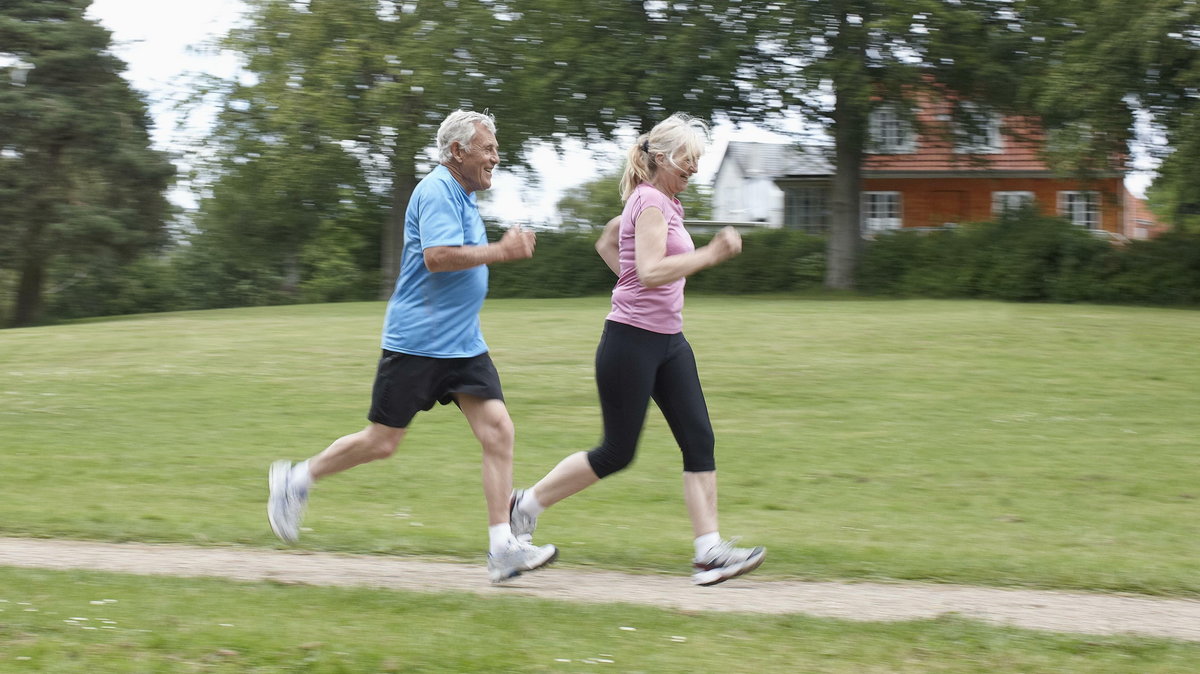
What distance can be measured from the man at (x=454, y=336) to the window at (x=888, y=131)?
28.7 m

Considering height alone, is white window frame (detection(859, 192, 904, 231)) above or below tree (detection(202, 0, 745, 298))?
below

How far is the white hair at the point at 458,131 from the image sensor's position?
5348 mm

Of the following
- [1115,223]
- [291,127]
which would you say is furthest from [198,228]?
[1115,223]

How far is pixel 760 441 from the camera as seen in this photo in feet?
33.4

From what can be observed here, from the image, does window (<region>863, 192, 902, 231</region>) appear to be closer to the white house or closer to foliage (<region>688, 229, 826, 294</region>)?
the white house

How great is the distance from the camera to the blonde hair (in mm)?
5367

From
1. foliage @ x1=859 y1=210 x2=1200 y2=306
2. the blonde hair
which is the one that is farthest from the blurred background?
the blonde hair

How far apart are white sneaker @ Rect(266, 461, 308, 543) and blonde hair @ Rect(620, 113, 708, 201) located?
200cm

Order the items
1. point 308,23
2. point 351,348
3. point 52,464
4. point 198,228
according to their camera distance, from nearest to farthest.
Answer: point 52,464 → point 351,348 → point 308,23 → point 198,228

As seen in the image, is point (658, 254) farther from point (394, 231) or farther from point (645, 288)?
point (394, 231)

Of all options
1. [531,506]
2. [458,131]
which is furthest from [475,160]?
[531,506]

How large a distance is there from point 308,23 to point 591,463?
36.2 metres

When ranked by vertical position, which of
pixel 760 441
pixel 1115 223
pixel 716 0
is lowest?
pixel 760 441

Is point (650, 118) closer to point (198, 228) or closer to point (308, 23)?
point (308, 23)
